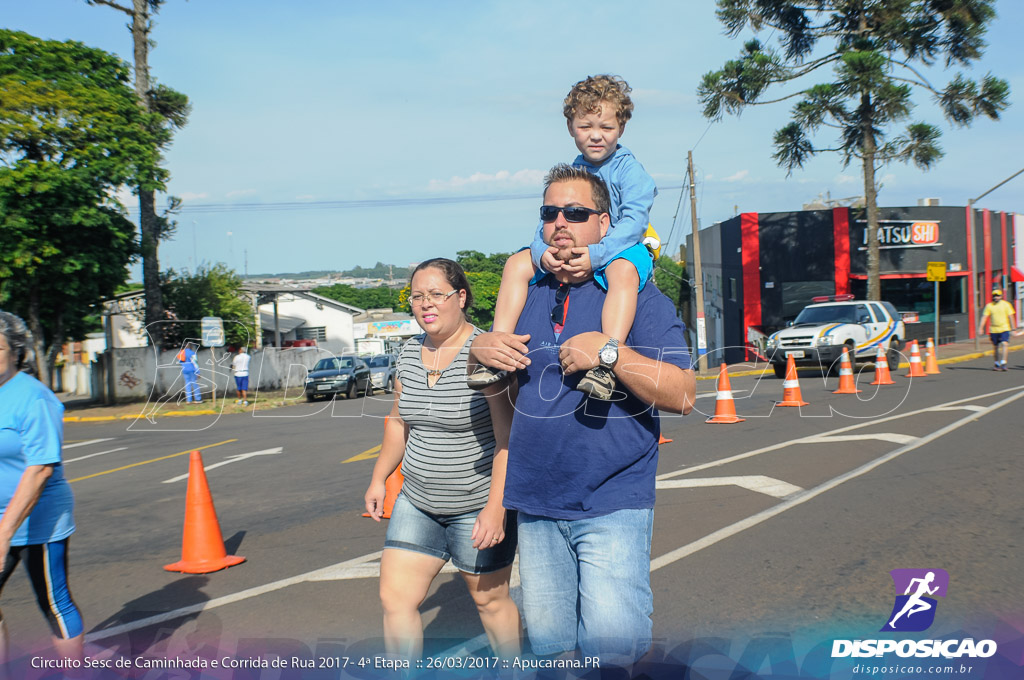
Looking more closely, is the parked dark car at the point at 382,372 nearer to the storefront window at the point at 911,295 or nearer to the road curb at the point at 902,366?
the road curb at the point at 902,366

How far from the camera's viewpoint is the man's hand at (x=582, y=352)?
8.81 feet

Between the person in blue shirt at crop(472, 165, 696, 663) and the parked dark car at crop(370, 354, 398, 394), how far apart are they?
906 inches

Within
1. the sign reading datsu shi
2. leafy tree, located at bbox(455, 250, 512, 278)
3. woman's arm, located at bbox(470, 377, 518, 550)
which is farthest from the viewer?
leafy tree, located at bbox(455, 250, 512, 278)

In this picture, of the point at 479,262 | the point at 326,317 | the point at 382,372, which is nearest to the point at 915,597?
the point at 382,372

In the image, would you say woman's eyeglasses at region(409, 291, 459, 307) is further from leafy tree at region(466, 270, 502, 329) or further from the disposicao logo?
leafy tree at region(466, 270, 502, 329)

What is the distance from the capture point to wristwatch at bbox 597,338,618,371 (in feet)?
8.78

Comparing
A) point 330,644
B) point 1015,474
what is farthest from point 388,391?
point 330,644

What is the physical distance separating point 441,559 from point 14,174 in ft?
80.5

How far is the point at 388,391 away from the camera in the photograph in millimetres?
27109

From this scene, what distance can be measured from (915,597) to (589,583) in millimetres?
2773

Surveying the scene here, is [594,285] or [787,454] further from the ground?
[594,285]

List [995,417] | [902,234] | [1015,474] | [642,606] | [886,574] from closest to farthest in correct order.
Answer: [642,606], [886,574], [1015,474], [995,417], [902,234]

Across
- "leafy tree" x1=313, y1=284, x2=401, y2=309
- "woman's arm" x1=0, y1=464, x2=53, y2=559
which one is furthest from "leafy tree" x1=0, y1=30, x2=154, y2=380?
"leafy tree" x1=313, y1=284, x2=401, y2=309

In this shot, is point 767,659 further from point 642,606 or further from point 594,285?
point 594,285
